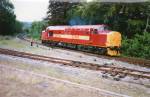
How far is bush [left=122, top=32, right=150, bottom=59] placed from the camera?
2571 cm

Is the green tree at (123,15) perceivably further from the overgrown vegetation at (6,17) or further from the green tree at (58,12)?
the overgrown vegetation at (6,17)

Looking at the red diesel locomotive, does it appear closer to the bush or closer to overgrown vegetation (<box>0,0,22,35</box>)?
the bush

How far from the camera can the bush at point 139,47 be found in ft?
84.3

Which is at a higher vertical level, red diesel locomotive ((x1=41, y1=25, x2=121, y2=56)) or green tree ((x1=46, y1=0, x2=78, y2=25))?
green tree ((x1=46, y1=0, x2=78, y2=25))

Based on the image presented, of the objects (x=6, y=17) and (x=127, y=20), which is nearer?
(x=127, y=20)

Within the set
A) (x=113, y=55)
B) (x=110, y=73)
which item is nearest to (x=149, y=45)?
(x=113, y=55)

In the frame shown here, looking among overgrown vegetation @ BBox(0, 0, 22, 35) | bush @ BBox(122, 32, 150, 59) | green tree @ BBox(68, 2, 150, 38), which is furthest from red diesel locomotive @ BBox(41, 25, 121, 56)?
overgrown vegetation @ BBox(0, 0, 22, 35)

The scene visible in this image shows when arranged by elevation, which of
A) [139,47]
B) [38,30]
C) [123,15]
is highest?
[123,15]

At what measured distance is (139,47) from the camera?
2677 centimetres

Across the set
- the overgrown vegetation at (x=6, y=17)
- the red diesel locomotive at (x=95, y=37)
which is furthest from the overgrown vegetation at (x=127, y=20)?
the overgrown vegetation at (x=6, y=17)

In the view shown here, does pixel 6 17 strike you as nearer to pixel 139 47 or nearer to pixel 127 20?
pixel 127 20

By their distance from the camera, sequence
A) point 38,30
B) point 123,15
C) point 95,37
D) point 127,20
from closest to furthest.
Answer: point 95,37
point 127,20
point 123,15
point 38,30

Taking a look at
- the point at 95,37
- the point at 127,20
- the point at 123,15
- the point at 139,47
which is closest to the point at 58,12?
the point at 123,15

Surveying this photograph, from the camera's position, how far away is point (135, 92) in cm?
980
